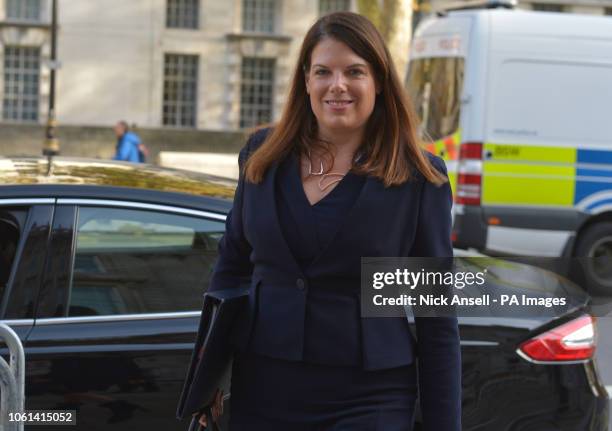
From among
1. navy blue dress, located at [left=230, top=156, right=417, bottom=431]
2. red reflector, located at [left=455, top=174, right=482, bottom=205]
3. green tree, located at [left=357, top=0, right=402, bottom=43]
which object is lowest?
red reflector, located at [left=455, top=174, right=482, bottom=205]

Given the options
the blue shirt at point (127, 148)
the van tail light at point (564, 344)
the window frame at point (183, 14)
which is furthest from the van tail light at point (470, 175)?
the window frame at point (183, 14)

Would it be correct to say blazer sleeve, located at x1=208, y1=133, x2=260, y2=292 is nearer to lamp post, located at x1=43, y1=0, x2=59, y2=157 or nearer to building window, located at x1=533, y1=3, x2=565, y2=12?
lamp post, located at x1=43, y1=0, x2=59, y2=157

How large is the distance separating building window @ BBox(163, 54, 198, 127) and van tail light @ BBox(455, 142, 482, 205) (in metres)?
23.9

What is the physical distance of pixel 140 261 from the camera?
14.8 feet

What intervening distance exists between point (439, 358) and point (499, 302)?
5.21ft

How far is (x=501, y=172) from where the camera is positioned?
13508mm

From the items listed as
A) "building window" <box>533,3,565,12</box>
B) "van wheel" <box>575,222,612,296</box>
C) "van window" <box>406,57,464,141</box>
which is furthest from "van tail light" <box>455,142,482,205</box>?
"building window" <box>533,3,565,12</box>

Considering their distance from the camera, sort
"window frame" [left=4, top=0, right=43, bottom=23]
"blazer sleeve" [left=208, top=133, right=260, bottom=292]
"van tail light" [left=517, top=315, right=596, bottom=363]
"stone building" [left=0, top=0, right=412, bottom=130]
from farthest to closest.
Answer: "stone building" [left=0, top=0, right=412, bottom=130]
"window frame" [left=4, top=0, right=43, bottom=23]
"van tail light" [left=517, top=315, right=596, bottom=363]
"blazer sleeve" [left=208, top=133, right=260, bottom=292]

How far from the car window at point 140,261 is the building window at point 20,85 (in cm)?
3218

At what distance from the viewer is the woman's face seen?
125 inches

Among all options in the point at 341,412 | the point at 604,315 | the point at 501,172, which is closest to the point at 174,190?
the point at 341,412

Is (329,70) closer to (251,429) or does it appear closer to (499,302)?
(251,429)

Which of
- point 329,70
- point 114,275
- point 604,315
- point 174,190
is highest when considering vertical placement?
point 329,70

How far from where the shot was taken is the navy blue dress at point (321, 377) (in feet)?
10.1
